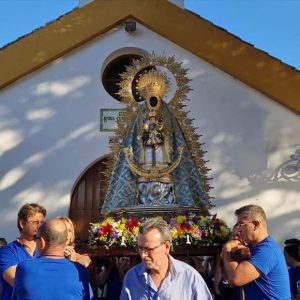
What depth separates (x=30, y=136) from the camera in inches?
334

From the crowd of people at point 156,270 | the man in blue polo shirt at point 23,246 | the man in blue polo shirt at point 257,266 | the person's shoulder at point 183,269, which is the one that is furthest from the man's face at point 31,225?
the man in blue polo shirt at point 257,266

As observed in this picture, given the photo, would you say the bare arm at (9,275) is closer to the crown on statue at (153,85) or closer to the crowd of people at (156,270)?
the crowd of people at (156,270)

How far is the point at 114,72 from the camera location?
30.5 ft

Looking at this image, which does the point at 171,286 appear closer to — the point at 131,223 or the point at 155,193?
the point at 131,223

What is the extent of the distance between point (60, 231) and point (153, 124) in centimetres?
392

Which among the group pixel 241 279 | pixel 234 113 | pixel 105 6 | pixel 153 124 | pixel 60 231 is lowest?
pixel 241 279

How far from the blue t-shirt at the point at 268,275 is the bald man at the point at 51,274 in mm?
1100

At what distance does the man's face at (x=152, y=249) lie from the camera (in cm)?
300

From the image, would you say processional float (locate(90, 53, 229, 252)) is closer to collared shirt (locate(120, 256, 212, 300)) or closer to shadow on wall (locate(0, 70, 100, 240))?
shadow on wall (locate(0, 70, 100, 240))

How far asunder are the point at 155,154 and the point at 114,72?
3014 millimetres

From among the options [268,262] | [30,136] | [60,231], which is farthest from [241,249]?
[30,136]

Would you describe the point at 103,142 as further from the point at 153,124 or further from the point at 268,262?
the point at 268,262

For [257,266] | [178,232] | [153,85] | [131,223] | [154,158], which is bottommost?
[257,266]

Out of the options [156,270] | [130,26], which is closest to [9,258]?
[156,270]
